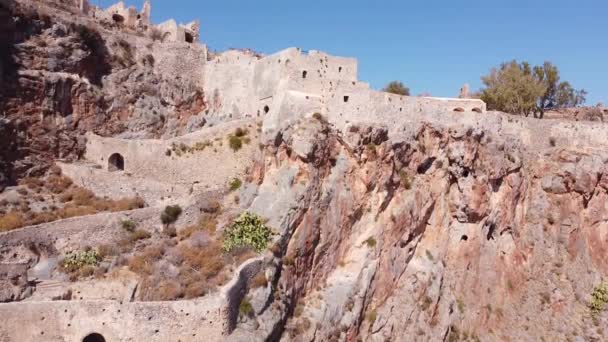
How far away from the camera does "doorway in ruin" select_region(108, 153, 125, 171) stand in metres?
33.5

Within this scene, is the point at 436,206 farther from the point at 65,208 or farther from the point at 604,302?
the point at 65,208

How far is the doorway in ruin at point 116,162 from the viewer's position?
33.5m

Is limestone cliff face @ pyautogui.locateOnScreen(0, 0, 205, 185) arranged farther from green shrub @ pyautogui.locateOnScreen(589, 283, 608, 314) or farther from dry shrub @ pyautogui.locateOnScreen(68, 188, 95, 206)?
green shrub @ pyautogui.locateOnScreen(589, 283, 608, 314)

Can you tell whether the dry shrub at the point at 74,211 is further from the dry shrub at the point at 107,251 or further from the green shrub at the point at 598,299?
the green shrub at the point at 598,299

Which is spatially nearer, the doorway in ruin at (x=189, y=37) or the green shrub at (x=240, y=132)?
the green shrub at (x=240, y=132)

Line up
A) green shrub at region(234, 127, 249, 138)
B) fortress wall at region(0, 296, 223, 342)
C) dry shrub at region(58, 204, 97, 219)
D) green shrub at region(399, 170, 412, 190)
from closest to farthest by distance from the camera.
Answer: fortress wall at region(0, 296, 223, 342)
dry shrub at region(58, 204, 97, 219)
green shrub at region(234, 127, 249, 138)
green shrub at region(399, 170, 412, 190)

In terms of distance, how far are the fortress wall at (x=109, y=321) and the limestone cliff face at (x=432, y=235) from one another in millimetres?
4514

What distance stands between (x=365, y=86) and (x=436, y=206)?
27.2ft

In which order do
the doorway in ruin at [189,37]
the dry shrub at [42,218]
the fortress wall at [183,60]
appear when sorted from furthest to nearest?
the doorway in ruin at [189,37], the fortress wall at [183,60], the dry shrub at [42,218]

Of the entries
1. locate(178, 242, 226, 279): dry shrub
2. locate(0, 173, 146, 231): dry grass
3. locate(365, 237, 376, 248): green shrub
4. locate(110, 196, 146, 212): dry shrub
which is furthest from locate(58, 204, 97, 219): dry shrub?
locate(365, 237, 376, 248): green shrub

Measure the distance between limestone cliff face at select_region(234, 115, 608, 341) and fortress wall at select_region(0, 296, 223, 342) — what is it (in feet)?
14.8

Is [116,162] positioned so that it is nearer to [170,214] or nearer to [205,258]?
[170,214]

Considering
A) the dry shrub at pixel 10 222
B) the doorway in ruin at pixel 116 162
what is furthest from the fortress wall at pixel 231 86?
the dry shrub at pixel 10 222

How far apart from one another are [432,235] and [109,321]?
68.0ft
